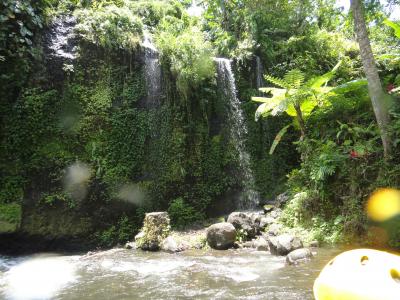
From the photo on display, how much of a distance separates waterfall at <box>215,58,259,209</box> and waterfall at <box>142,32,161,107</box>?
2.25 m

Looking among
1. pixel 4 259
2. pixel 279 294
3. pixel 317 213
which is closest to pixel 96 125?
pixel 4 259

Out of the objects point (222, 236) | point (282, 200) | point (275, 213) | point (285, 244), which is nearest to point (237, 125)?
point (282, 200)

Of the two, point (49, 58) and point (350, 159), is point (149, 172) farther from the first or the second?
point (350, 159)

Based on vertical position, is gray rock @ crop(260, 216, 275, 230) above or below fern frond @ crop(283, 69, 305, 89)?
below

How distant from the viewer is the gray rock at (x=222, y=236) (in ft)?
26.8

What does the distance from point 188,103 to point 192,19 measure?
5867 millimetres

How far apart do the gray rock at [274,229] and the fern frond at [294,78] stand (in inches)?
144

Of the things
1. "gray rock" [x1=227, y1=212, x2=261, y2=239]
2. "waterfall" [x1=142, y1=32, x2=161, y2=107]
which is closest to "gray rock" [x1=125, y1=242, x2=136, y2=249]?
"gray rock" [x1=227, y1=212, x2=261, y2=239]

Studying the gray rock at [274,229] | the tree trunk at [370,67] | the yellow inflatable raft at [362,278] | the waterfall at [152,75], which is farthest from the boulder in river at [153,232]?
the yellow inflatable raft at [362,278]

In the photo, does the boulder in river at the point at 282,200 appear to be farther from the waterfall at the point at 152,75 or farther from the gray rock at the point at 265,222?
the waterfall at the point at 152,75

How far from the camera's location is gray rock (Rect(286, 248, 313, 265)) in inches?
249

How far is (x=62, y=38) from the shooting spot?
36.2 feet

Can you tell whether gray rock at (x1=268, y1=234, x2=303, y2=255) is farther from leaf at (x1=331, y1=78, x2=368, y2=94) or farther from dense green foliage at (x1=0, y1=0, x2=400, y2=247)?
leaf at (x1=331, y1=78, x2=368, y2=94)

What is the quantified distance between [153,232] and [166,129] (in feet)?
13.2
